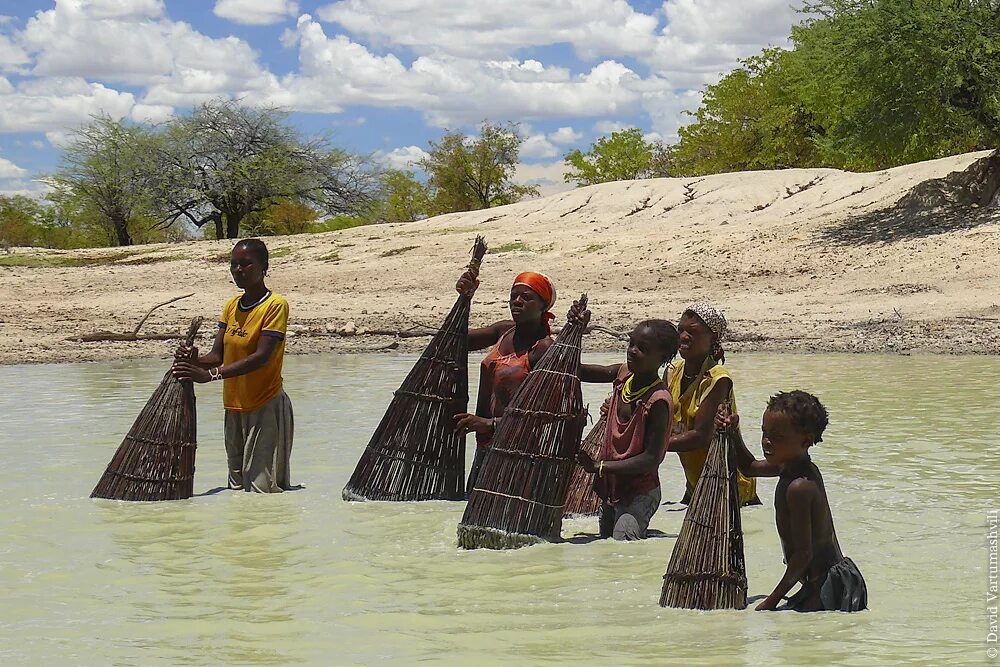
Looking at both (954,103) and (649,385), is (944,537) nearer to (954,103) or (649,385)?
Result: (649,385)

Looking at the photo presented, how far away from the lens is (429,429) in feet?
21.6

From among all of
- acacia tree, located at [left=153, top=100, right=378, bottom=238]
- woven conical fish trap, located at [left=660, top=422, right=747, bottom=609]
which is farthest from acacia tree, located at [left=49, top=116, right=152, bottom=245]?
woven conical fish trap, located at [left=660, top=422, right=747, bottom=609]

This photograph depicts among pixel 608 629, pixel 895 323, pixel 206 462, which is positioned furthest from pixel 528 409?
pixel 895 323

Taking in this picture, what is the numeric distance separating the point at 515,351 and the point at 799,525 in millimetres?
2035

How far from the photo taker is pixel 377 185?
41.6 m

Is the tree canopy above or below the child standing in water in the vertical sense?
above

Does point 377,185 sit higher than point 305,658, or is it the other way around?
point 377,185

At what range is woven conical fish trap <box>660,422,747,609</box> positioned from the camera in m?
4.56

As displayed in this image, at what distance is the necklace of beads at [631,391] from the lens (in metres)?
5.32

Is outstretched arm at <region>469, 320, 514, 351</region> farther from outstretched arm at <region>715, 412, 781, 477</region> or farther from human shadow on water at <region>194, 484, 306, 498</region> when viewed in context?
outstretched arm at <region>715, 412, 781, 477</region>

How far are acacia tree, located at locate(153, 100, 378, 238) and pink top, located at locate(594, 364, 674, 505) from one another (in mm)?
34471

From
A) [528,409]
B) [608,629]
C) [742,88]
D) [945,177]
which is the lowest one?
[608,629]

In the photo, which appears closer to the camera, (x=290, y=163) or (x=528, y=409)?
(x=528, y=409)

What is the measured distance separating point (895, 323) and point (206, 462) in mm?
8950
